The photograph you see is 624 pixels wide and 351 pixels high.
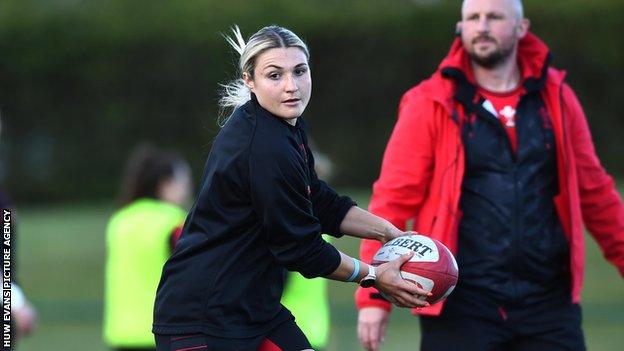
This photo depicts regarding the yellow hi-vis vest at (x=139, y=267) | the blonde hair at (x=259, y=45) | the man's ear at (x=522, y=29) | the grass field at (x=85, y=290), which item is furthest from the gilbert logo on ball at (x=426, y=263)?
the grass field at (x=85, y=290)

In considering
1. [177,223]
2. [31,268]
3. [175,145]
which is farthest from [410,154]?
[175,145]

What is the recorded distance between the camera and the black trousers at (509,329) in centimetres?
580

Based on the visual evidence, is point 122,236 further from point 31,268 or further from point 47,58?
point 47,58

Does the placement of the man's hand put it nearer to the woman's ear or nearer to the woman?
the woman

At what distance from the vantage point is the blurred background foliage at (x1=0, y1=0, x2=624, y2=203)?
80.2ft

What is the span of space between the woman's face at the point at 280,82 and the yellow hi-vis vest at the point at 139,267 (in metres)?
3.08

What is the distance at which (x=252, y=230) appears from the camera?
4.65 metres

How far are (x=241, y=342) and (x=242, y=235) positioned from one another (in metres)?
0.41

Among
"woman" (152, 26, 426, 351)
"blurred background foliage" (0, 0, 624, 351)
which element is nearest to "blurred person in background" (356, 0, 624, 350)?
"woman" (152, 26, 426, 351)

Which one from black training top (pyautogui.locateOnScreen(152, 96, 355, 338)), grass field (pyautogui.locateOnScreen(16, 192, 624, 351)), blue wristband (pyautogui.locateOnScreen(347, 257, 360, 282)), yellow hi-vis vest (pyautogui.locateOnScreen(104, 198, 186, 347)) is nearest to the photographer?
black training top (pyautogui.locateOnScreen(152, 96, 355, 338))

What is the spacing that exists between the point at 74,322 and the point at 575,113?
789 centimetres

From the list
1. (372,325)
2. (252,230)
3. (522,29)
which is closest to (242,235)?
(252,230)

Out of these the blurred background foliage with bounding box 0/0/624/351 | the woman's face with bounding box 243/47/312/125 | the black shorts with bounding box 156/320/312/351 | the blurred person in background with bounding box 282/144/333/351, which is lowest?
the black shorts with bounding box 156/320/312/351

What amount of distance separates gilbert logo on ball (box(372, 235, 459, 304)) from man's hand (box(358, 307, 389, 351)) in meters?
0.87
